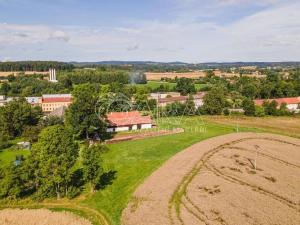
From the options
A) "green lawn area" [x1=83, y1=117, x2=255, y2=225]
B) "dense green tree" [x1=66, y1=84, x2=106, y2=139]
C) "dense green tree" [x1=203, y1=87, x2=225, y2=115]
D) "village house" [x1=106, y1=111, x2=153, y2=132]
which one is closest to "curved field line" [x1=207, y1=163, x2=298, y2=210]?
"green lawn area" [x1=83, y1=117, x2=255, y2=225]

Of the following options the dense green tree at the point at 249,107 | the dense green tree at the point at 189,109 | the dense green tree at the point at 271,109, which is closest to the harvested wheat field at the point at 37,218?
the dense green tree at the point at 189,109

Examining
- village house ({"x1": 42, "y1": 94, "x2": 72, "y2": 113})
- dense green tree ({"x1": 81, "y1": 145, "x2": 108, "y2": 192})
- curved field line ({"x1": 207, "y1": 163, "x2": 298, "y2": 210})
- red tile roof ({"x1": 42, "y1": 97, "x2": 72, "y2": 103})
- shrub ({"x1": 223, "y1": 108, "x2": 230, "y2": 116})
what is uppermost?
dense green tree ({"x1": 81, "y1": 145, "x2": 108, "y2": 192})

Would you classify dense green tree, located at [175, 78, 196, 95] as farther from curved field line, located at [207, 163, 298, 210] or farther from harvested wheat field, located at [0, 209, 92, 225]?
harvested wheat field, located at [0, 209, 92, 225]

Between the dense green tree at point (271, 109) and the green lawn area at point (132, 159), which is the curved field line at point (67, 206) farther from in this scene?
the dense green tree at point (271, 109)

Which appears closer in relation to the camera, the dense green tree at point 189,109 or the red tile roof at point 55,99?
the dense green tree at point 189,109

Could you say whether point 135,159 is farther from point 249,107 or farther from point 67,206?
point 249,107

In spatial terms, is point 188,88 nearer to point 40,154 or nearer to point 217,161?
point 217,161

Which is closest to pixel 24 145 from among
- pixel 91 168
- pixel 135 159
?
pixel 135 159
